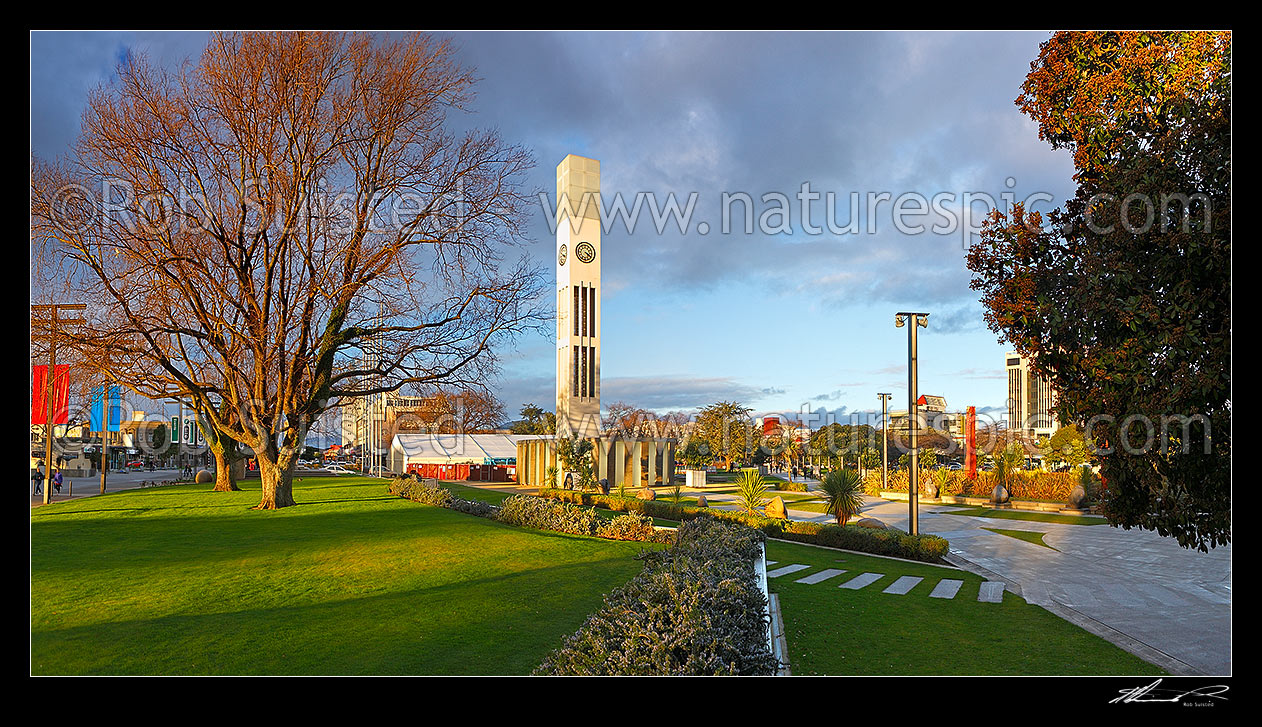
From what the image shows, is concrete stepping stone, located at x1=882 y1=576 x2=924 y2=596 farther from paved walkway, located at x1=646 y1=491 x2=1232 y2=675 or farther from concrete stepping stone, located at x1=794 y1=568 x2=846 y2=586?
paved walkway, located at x1=646 y1=491 x2=1232 y2=675

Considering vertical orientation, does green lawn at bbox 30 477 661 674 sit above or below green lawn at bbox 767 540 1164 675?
above

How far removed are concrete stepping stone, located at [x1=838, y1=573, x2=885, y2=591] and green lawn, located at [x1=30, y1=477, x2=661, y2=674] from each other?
12.0 feet

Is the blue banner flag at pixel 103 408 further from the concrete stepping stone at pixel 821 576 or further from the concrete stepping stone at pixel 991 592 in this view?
the concrete stepping stone at pixel 991 592

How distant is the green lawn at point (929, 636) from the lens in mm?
7723

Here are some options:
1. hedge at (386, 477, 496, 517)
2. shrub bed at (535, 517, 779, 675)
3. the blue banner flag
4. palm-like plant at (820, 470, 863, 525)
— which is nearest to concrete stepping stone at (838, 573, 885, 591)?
shrub bed at (535, 517, 779, 675)

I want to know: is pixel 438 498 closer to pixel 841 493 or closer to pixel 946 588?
pixel 841 493

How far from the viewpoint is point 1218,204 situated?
6055 mm

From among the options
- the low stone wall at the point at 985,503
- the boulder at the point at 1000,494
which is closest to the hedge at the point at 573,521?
the low stone wall at the point at 985,503

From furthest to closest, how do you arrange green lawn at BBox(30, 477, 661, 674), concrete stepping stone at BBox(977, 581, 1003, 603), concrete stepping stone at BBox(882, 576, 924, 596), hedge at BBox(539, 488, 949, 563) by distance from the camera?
hedge at BBox(539, 488, 949, 563), concrete stepping stone at BBox(882, 576, 924, 596), concrete stepping stone at BBox(977, 581, 1003, 603), green lawn at BBox(30, 477, 661, 674)

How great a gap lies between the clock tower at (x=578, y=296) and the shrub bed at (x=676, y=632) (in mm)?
33986

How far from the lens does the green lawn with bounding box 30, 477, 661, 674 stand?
723cm

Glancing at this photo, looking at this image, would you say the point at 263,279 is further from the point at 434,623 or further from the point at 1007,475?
the point at 1007,475
